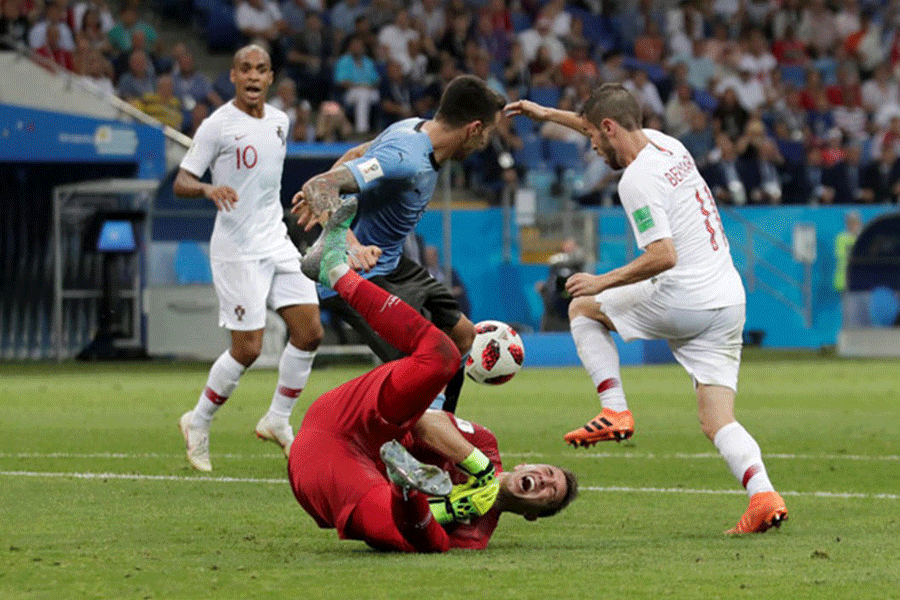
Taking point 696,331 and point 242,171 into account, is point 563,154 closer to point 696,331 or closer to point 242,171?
point 242,171

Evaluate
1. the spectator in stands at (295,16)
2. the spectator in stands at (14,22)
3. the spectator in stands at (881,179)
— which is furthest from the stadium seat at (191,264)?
the spectator in stands at (881,179)

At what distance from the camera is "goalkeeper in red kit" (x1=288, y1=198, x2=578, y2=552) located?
685 cm

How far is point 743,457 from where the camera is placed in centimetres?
795

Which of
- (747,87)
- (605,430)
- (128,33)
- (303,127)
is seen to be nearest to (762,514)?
(605,430)

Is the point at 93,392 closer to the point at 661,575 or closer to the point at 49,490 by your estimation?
the point at 49,490

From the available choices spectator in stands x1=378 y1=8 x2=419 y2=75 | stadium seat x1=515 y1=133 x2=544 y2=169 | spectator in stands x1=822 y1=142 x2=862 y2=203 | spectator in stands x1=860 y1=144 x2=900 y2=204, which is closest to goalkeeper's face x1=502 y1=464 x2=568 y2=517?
stadium seat x1=515 y1=133 x2=544 y2=169

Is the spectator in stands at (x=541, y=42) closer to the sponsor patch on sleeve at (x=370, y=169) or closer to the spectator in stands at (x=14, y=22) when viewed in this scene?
the spectator in stands at (x=14, y=22)

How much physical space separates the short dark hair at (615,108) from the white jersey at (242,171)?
3505mm

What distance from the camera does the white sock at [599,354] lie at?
8.56 meters

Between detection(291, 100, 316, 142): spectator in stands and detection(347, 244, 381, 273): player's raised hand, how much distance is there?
17212 millimetres

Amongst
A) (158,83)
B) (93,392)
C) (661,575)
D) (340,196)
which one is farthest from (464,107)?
(158,83)

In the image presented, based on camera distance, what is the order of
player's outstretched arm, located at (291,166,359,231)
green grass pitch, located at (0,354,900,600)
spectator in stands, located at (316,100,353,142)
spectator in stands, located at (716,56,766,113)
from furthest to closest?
1. spectator in stands, located at (716,56,766,113)
2. spectator in stands, located at (316,100,353,142)
3. player's outstretched arm, located at (291,166,359,231)
4. green grass pitch, located at (0,354,900,600)

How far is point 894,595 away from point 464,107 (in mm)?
3374

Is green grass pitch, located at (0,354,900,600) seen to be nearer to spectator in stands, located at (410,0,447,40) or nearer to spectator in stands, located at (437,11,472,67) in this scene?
spectator in stands, located at (437,11,472,67)
